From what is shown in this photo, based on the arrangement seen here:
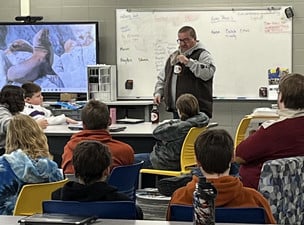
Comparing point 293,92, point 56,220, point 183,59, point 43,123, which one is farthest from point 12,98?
point 56,220

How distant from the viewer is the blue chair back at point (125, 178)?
136 inches

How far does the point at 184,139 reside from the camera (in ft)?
15.9

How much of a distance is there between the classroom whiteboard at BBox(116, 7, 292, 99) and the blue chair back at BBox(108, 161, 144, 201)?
4.13 metres

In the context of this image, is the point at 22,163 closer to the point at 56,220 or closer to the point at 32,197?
the point at 32,197

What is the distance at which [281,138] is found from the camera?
3.26 meters

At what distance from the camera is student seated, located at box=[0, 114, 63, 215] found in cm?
331

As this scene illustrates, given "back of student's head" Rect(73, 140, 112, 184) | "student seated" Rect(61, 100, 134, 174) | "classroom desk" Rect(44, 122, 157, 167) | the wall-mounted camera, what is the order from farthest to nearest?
the wall-mounted camera → "classroom desk" Rect(44, 122, 157, 167) → "student seated" Rect(61, 100, 134, 174) → "back of student's head" Rect(73, 140, 112, 184)

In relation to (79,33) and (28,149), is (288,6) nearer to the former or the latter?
(79,33)

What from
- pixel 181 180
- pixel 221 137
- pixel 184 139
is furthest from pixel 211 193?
pixel 184 139

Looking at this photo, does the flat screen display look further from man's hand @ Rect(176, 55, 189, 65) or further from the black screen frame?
man's hand @ Rect(176, 55, 189, 65)

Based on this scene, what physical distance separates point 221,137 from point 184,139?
7.46ft

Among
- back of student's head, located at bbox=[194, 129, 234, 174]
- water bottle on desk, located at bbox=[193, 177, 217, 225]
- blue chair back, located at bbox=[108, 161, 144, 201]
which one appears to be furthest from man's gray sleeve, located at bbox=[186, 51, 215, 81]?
water bottle on desk, located at bbox=[193, 177, 217, 225]

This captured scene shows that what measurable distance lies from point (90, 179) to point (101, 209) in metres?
0.40

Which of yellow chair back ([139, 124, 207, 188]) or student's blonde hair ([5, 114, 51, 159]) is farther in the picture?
yellow chair back ([139, 124, 207, 188])
